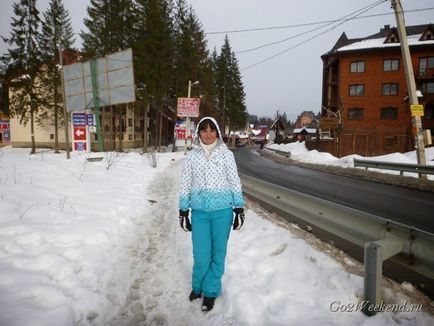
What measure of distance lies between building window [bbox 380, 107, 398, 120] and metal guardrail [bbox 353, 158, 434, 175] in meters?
29.4

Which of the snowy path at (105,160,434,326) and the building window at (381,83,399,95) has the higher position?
the building window at (381,83,399,95)

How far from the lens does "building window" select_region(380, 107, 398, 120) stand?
134ft

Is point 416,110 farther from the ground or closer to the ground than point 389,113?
closer to the ground

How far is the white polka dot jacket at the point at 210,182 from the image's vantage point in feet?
11.7

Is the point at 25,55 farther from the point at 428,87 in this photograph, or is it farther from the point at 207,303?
the point at 428,87

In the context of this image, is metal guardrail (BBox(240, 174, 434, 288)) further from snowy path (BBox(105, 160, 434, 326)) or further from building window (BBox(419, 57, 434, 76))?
building window (BBox(419, 57, 434, 76))

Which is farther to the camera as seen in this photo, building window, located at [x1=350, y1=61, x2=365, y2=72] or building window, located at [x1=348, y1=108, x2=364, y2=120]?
building window, located at [x1=348, y1=108, x2=364, y2=120]

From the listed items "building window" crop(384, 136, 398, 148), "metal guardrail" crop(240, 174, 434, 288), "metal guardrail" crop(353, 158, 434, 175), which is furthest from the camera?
"building window" crop(384, 136, 398, 148)

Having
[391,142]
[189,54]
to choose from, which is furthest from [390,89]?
[189,54]

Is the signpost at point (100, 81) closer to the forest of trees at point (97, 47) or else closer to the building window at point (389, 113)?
the forest of trees at point (97, 47)

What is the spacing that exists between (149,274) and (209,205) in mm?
1505

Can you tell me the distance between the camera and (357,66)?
4225cm

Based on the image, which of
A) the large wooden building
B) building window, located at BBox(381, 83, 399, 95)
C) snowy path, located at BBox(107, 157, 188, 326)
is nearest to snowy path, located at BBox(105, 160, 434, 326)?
snowy path, located at BBox(107, 157, 188, 326)

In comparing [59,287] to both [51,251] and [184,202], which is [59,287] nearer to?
[51,251]
